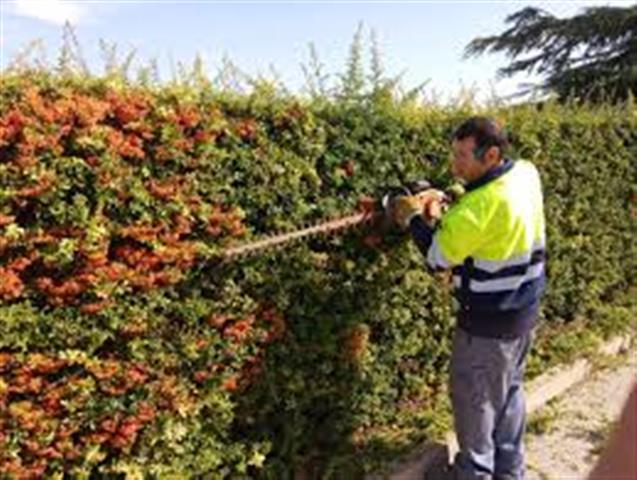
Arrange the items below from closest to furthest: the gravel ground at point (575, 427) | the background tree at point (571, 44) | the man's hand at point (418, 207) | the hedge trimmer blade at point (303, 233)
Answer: the hedge trimmer blade at point (303, 233), the man's hand at point (418, 207), the gravel ground at point (575, 427), the background tree at point (571, 44)

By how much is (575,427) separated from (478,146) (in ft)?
10.1

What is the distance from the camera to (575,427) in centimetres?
768

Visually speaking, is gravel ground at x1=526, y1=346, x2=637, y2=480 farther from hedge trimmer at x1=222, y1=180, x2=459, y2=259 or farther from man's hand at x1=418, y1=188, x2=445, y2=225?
hedge trimmer at x1=222, y1=180, x2=459, y2=259

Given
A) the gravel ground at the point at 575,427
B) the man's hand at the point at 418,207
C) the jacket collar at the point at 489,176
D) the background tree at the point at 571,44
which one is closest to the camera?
the jacket collar at the point at 489,176

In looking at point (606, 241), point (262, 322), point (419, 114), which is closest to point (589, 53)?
point (606, 241)

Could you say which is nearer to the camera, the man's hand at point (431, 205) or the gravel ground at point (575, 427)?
the man's hand at point (431, 205)

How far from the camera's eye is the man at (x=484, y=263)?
5.35 m

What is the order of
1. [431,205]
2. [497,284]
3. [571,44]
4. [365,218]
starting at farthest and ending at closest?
1. [571,44]
2. [365,218]
3. [431,205]
4. [497,284]

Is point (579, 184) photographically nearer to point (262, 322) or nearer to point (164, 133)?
point (262, 322)

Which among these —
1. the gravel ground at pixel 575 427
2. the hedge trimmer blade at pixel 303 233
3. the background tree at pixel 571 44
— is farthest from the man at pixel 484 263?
the background tree at pixel 571 44

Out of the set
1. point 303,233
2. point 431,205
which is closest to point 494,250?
point 431,205

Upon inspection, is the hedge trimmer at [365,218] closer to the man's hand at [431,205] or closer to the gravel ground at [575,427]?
the man's hand at [431,205]

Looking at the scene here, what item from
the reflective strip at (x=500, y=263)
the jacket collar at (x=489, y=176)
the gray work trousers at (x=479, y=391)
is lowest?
the gray work trousers at (x=479, y=391)

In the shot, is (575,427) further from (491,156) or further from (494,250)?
(491,156)
